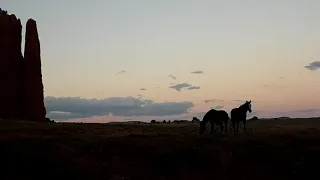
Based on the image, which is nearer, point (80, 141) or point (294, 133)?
point (80, 141)

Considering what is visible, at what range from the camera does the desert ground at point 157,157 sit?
26781mm

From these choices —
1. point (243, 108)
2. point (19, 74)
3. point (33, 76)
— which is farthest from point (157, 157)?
point (19, 74)

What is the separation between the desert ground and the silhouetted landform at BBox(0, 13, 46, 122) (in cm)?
2276

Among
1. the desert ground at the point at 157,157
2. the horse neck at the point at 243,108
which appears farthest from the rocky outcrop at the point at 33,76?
the horse neck at the point at 243,108

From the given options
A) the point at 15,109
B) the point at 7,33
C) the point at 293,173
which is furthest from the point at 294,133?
the point at 7,33

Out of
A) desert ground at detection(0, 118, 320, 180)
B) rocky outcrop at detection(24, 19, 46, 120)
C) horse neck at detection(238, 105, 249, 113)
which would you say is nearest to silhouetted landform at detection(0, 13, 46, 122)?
rocky outcrop at detection(24, 19, 46, 120)

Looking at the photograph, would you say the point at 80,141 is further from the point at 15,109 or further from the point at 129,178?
the point at 15,109

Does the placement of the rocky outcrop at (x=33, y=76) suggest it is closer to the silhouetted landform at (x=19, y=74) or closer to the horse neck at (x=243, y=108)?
the silhouetted landform at (x=19, y=74)

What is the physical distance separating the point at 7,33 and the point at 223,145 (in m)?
36.7

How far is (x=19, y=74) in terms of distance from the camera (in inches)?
2277

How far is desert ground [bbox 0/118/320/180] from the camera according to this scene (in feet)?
87.9

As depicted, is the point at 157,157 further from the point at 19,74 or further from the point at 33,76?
the point at 19,74

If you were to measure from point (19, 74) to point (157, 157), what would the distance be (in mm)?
34156

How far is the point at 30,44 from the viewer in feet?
194
